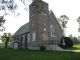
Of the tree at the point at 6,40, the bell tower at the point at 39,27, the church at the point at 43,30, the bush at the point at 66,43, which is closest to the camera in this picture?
the bell tower at the point at 39,27

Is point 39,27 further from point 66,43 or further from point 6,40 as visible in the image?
point 6,40

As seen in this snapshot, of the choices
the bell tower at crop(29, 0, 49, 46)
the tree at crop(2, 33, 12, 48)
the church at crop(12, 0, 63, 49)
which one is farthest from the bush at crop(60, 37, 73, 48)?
the tree at crop(2, 33, 12, 48)

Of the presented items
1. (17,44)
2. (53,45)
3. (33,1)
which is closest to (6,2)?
(33,1)

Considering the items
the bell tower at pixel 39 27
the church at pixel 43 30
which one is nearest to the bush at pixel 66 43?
the church at pixel 43 30

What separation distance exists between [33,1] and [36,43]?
3024 centimetres

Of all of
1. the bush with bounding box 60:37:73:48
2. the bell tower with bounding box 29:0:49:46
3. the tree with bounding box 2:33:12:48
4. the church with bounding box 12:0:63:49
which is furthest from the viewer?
the tree with bounding box 2:33:12:48

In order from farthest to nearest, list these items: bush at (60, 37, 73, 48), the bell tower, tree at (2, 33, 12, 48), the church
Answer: tree at (2, 33, 12, 48) < bush at (60, 37, 73, 48) < the church < the bell tower

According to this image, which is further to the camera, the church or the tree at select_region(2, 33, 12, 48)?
the tree at select_region(2, 33, 12, 48)

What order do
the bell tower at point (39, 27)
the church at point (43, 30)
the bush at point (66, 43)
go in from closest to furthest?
the bell tower at point (39, 27), the church at point (43, 30), the bush at point (66, 43)

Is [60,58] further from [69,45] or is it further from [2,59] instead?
[69,45]

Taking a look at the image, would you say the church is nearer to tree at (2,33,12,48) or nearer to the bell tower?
the bell tower

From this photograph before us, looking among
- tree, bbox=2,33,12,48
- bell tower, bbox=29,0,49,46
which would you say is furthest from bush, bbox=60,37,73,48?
tree, bbox=2,33,12,48

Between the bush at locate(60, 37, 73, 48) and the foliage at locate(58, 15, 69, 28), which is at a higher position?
the foliage at locate(58, 15, 69, 28)

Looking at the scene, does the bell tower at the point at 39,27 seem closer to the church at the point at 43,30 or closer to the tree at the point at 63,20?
the church at the point at 43,30
